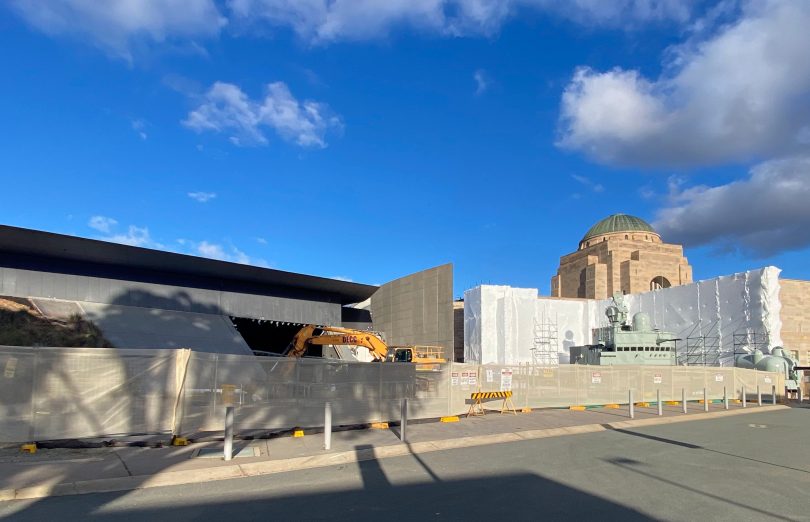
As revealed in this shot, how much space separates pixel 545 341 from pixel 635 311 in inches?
349

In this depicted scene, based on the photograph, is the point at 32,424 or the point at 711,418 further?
the point at 711,418

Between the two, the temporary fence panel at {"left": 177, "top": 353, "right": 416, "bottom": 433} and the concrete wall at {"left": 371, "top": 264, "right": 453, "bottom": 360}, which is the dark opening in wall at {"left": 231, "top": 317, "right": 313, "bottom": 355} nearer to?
the concrete wall at {"left": 371, "top": 264, "right": 453, "bottom": 360}

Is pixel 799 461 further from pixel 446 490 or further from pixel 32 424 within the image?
pixel 32 424

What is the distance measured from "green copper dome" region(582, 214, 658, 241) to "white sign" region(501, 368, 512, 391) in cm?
6088

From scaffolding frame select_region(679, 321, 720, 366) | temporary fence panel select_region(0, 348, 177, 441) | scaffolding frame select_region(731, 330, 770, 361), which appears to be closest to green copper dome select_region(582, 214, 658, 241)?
scaffolding frame select_region(679, 321, 720, 366)

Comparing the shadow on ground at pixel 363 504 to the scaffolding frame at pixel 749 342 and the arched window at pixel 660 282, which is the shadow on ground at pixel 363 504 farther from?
the arched window at pixel 660 282

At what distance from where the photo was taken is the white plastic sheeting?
41406 mm

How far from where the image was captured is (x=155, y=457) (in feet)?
33.7

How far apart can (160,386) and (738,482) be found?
1065 centimetres

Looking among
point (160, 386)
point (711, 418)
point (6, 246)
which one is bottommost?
point (711, 418)

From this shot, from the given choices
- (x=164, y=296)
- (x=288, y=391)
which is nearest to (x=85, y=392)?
(x=288, y=391)

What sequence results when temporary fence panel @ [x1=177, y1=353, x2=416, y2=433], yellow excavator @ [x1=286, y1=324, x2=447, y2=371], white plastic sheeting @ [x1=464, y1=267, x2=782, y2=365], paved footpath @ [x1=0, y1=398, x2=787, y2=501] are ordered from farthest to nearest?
white plastic sheeting @ [x1=464, y1=267, x2=782, y2=365] < yellow excavator @ [x1=286, y1=324, x2=447, y2=371] < temporary fence panel @ [x1=177, y1=353, x2=416, y2=433] < paved footpath @ [x1=0, y1=398, x2=787, y2=501]

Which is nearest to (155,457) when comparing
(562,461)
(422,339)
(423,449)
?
(423,449)

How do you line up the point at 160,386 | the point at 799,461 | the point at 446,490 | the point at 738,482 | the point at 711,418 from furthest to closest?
the point at 711,418
the point at 160,386
the point at 799,461
the point at 738,482
the point at 446,490
